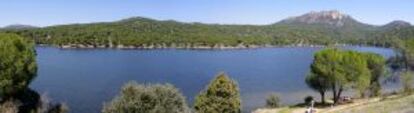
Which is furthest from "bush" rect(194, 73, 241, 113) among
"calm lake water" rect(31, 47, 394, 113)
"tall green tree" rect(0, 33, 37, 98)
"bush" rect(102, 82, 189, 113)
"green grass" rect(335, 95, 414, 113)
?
"green grass" rect(335, 95, 414, 113)

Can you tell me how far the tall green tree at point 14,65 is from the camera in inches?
2105

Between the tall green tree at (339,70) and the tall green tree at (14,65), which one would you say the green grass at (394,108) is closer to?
the tall green tree at (14,65)

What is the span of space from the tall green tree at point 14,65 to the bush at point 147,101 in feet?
59.3

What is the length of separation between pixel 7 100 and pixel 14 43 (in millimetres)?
5637

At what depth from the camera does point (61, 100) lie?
296 ft

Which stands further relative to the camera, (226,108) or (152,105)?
(226,108)

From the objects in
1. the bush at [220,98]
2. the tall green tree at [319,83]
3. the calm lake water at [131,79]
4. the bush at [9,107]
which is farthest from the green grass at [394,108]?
the calm lake water at [131,79]

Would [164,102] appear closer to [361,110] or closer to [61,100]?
[361,110]

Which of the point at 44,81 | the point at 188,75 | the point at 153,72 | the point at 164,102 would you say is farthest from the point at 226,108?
the point at 153,72

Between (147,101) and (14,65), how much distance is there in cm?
2131

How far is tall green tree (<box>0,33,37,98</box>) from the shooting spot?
53469 mm

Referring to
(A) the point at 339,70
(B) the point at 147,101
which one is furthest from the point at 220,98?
(A) the point at 339,70

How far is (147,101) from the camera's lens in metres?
38.0

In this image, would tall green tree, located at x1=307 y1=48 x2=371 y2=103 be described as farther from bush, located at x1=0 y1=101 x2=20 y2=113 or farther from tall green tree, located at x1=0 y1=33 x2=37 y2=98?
bush, located at x1=0 y1=101 x2=20 y2=113
